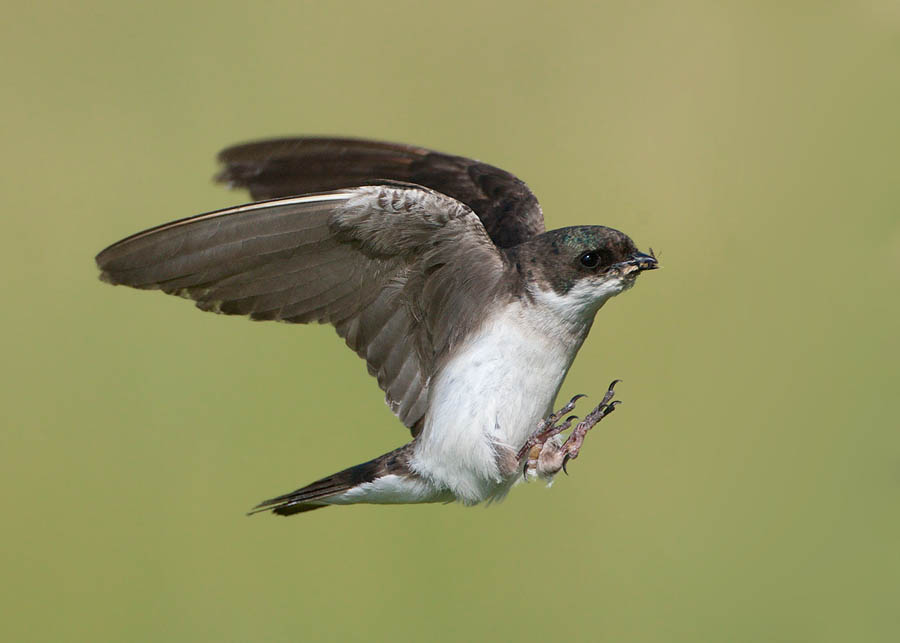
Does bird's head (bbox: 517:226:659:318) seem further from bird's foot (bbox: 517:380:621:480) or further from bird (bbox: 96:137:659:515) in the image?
bird's foot (bbox: 517:380:621:480)

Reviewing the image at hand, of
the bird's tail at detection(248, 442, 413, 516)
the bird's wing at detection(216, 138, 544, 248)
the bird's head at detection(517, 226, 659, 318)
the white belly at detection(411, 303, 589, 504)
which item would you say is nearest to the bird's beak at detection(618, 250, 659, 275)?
the bird's head at detection(517, 226, 659, 318)

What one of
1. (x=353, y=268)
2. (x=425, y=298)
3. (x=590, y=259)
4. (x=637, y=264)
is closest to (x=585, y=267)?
(x=590, y=259)

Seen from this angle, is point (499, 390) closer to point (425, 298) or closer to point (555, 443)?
point (555, 443)

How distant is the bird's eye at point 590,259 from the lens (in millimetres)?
2742

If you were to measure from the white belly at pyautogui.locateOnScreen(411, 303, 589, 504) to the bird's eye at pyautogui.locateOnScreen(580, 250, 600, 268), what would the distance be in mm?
174

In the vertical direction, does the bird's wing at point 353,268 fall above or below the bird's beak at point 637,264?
above

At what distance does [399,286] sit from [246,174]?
67 cm

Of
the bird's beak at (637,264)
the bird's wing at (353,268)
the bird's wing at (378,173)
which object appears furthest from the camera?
the bird's wing at (378,173)

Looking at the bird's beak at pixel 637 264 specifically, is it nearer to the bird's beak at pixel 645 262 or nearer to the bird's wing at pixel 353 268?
the bird's beak at pixel 645 262

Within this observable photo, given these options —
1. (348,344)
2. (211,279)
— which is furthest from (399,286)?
(211,279)

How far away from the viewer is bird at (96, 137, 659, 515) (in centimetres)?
263

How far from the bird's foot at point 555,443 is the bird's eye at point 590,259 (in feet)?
1.04

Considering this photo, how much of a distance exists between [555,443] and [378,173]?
111 centimetres

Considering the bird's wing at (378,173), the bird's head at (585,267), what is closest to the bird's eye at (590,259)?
the bird's head at (585,267)
